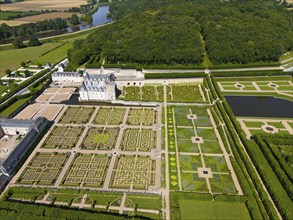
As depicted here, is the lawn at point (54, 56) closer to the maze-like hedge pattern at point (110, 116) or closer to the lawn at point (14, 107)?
the lawn at point (14, 107)

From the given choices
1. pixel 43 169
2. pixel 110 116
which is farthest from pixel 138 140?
pixel 43 169

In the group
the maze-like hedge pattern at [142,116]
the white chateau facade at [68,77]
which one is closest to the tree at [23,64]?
the white chateau facade at [68,77]

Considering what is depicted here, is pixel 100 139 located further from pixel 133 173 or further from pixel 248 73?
pixel 248 73

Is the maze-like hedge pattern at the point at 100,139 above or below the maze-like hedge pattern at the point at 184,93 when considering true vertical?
below

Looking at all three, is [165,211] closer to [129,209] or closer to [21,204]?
[129,209]

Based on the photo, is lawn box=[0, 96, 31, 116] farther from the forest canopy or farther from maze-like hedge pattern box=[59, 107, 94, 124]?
the forest canopy

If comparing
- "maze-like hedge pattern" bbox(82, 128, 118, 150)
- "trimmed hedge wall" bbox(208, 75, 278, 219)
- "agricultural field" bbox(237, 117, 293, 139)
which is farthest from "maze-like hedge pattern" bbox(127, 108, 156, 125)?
"agricultural field" bbox(237, 117, 293, 139)
